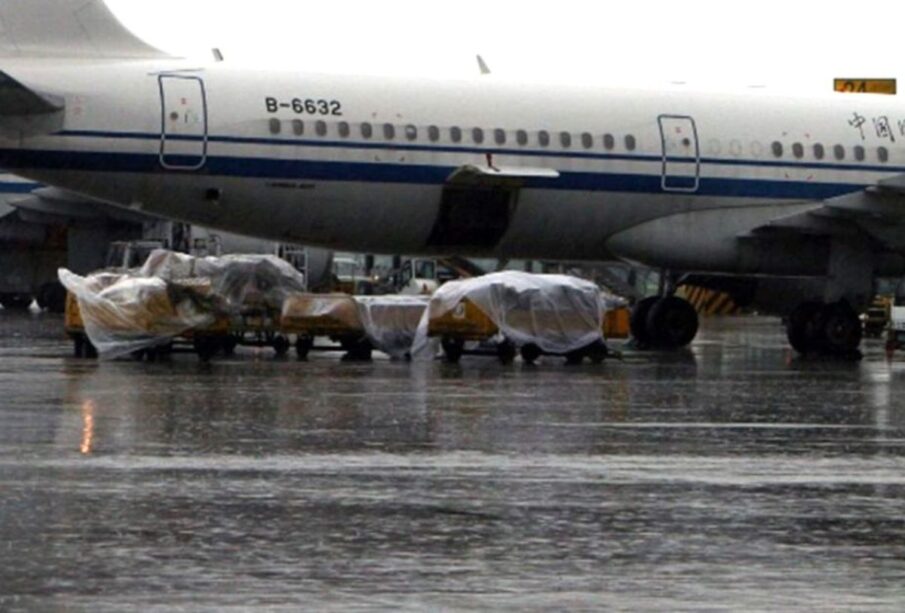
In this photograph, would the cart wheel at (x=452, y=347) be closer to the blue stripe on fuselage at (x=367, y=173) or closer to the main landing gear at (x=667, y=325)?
the blue stripe on fuselage at (x=367, y=173)

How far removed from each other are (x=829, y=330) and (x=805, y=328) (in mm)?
644

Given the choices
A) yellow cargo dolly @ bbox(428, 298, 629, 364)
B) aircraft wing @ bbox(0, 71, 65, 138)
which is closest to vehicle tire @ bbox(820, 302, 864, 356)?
yellow cargo dolly @ bbox(428, 298, 629, 364)

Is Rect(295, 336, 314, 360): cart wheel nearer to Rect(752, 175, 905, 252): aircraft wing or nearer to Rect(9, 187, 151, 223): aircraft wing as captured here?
Rect(752, 175, 905, 252): aircraft wing

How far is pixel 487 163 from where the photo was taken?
31.0m

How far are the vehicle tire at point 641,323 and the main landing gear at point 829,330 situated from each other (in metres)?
2.70

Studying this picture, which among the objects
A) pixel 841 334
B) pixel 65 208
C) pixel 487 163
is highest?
pixel 65 208

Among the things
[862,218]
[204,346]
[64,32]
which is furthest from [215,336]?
[862,218]

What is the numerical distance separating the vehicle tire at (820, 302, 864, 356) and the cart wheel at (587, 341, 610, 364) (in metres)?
4.20

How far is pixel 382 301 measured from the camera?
30.3m

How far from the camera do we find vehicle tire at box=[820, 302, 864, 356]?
107 ft

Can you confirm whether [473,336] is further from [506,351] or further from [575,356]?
[575,356]

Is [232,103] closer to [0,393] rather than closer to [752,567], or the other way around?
[0,393]

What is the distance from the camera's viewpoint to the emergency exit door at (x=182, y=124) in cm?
2872

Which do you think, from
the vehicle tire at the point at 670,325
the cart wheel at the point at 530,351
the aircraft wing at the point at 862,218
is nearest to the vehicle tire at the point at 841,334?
the aircraft wing at the point at 862,218
